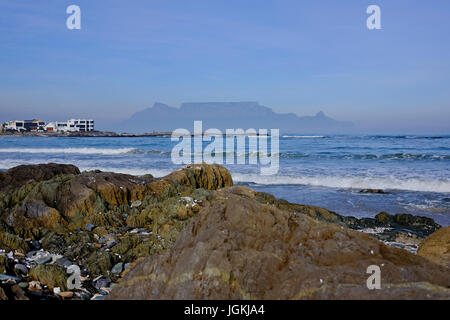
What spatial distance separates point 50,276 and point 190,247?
229cm

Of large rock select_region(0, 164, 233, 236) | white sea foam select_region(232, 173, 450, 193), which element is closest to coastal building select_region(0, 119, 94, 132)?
white sea foam select_region(232, 173, 450, 193)

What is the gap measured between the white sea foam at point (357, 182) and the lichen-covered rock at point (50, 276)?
39.8 ft

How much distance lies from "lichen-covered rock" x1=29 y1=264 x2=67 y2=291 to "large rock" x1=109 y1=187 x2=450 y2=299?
1.85 metres

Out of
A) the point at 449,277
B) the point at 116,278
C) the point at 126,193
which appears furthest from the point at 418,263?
the point at 126,193

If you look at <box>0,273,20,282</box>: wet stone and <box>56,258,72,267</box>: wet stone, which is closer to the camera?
<box>0,273,20,282</box>: wet stone

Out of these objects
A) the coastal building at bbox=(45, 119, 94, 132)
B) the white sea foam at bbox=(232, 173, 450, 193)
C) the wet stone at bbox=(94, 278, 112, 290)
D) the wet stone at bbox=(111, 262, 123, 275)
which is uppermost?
the coastal building at bbox=(45, 119, 94, 132)

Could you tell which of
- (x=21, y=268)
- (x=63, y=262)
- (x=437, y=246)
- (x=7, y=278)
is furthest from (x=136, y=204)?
(x=437, y=246)

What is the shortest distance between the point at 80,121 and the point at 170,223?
119m

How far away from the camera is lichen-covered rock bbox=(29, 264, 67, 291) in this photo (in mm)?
4137

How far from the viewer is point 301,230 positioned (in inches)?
118

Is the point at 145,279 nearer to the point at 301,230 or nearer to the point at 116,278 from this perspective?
the point at 301,230

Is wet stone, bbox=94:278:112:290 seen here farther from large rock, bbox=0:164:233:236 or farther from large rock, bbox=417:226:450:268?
large rock, bbox=417:226:450:268

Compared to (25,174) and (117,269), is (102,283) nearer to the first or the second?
(117,269)
